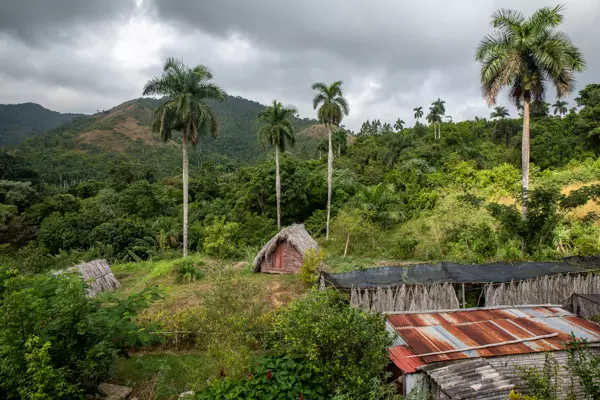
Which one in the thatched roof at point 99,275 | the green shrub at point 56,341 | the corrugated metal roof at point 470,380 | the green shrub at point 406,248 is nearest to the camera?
the green shrub at point 56,341

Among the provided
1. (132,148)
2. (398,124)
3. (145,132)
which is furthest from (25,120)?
(398,124)

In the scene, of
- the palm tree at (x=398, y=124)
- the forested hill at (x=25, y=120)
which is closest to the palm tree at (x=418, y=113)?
the palm tree at (x=398, y=124)

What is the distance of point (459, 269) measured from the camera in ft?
32.8

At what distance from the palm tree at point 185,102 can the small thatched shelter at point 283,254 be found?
17.8 feet

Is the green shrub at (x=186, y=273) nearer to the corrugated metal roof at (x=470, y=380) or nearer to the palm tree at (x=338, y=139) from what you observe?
the corrugated metal roof at (x=470, y=380)

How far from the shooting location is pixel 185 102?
17.7 meters

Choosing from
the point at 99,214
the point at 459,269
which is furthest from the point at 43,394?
the point at 99,214

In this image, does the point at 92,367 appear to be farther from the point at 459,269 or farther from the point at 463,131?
the point at 463,131

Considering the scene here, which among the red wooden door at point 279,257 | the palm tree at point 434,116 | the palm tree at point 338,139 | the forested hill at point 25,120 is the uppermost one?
the forested hill at point 25,120

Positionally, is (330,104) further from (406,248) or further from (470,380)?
(470,380)

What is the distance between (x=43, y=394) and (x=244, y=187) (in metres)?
23.7

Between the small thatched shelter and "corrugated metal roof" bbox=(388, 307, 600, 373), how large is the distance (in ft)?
28.2

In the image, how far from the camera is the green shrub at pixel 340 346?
5.04m

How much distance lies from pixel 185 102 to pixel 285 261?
10.1 meters
